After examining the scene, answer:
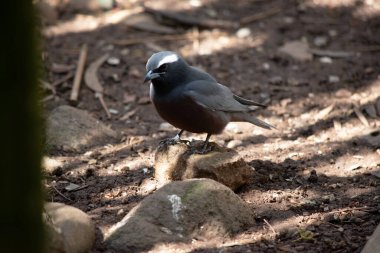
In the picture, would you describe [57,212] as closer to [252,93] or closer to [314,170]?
[314,170]

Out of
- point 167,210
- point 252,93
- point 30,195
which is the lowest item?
point 252,93

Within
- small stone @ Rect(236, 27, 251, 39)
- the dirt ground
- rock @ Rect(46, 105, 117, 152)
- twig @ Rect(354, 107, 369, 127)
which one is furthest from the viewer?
small stone @ Rect(236, 27, 251, 39)

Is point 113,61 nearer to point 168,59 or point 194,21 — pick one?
point 194,21

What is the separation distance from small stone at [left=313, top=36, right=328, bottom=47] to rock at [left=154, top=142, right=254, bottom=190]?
12.0 feet

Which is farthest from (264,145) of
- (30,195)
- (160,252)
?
(30,195)

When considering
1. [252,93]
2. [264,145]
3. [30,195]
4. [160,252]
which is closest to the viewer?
[30,195]

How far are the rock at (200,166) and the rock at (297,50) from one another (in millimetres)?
3215

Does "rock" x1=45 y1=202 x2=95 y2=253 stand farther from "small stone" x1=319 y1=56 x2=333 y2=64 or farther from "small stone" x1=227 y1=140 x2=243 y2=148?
"small stone" x1=319 y1=56 x2=333 y2=64

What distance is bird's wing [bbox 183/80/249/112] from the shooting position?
18.8 feet

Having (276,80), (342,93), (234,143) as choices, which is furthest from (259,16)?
(234,143)

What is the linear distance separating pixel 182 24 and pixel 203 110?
11.9 ft

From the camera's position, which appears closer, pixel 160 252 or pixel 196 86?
pixel 160 252

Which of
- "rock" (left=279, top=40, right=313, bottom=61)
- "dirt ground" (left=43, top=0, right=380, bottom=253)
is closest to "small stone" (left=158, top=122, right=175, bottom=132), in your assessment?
"dirt ground" (left=43, top=0, right=380, bottom=253)

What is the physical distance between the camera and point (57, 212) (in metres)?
4.41
